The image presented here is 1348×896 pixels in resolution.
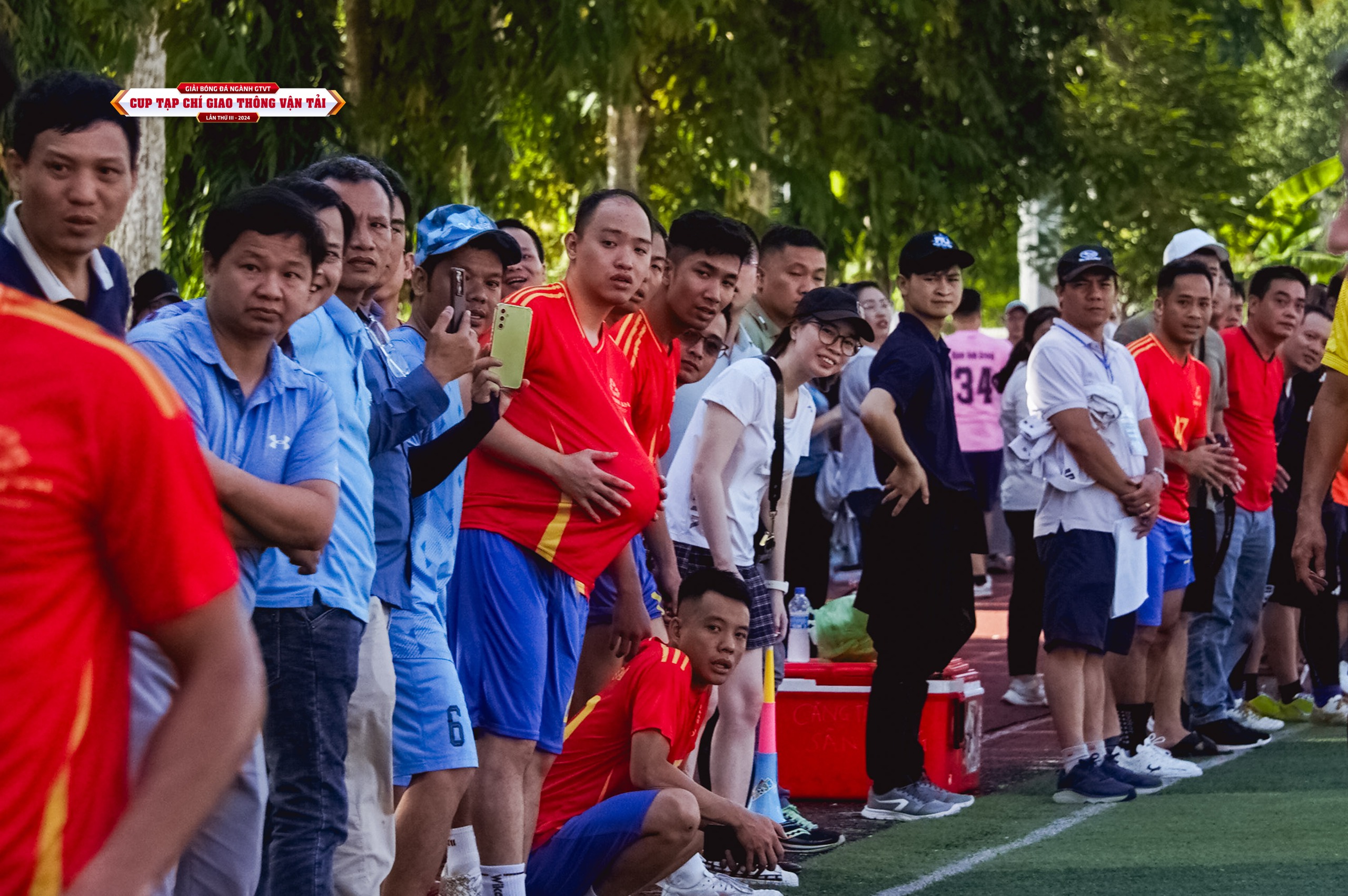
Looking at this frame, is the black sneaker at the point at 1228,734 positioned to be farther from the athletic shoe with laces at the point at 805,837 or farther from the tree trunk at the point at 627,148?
the tree trunk at the point at 627,148

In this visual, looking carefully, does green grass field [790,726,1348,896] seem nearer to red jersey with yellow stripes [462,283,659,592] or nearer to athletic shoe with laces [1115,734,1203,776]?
athletic shoe with laces [1115,734,1203,776]

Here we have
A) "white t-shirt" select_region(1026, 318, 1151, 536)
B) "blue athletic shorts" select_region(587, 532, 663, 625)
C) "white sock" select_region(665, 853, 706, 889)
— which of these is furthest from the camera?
"white t-shirt" select_region(1026, 318, 1151, 536)

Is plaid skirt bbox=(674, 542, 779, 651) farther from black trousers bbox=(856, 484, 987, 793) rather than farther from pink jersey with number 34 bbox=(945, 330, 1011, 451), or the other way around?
pink jersey with number 34 bbox=(945, 330, 1011, 451)

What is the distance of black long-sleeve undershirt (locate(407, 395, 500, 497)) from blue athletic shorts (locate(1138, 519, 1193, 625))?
14.9ft

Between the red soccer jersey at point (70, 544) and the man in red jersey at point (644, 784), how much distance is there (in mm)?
3570

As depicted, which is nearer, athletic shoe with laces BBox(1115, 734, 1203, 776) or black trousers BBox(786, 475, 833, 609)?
athletic shoe with laces BBox(1115, 734, 1203, 776)

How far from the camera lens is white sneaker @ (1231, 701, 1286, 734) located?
32.5 feet

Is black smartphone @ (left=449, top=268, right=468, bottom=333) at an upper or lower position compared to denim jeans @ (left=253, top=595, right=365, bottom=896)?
upper

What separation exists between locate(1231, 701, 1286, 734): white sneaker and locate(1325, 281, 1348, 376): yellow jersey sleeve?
458 centimetres

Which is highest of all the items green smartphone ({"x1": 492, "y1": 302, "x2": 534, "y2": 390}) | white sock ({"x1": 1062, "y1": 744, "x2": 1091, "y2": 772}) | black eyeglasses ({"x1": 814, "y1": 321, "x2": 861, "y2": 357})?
black eyeglasses ({"x1": 814, "y1": 321, "x2": 861, "y2": 357})

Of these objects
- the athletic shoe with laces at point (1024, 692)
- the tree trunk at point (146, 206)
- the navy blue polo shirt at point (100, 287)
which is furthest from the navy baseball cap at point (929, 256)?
the tree trunk at point (146, 206)

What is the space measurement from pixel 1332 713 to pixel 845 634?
11.7 ft

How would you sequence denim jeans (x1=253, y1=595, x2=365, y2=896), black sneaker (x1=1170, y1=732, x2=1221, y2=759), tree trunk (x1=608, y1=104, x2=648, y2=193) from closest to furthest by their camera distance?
1. denim jeans (x1=253, y1=595, x2=365, y2=896)
2. black sneaker (x1=1170, y1=732, x2=1221, y2=759)
3. tree trunk (x1=608, y1=104, x2=648, y2=193)

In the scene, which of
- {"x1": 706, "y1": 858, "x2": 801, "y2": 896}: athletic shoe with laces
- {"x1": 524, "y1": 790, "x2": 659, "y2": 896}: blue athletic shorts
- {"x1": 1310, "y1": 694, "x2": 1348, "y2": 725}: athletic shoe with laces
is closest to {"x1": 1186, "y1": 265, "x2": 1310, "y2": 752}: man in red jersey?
{"x1": 1310, "y1": 694, "x2": 1348, "y2": 725}: athletic shoe with laces
